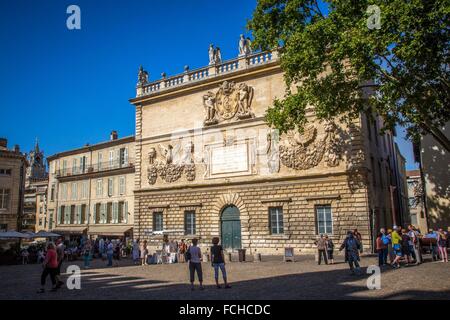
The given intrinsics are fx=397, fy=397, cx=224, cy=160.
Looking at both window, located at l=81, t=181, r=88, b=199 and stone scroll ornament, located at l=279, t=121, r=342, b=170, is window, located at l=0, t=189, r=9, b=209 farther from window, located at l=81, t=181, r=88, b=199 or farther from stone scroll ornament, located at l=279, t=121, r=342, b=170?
stone scroll ornament, located at l=279, t=121, r=342, b=170

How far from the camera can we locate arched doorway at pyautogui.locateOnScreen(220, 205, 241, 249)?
2492 centimetres

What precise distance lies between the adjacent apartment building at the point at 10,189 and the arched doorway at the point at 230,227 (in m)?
21.9

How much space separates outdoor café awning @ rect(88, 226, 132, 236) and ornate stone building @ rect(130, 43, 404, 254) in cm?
909


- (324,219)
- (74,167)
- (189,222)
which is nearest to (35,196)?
(74,167)

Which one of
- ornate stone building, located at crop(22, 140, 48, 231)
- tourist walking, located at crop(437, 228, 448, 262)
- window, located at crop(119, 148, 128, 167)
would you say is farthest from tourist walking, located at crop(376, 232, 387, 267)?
ornate stone building, located at crop(22, 140, 48, 231)

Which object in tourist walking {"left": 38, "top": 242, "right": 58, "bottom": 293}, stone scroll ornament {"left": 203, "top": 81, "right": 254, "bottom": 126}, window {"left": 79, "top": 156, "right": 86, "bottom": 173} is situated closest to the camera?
tourist walking {"left": 38, "top": 242, "right": 58, "bottom": 293}

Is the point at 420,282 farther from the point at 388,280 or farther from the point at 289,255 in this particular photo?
the point at 289,255

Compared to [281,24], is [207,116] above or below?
below

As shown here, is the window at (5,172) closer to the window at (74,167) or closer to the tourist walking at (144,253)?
the window at (74,167)

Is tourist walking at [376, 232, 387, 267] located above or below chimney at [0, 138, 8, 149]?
below

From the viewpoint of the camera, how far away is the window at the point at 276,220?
23484mm

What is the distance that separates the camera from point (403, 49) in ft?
42.3
